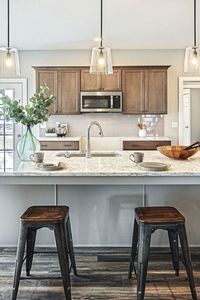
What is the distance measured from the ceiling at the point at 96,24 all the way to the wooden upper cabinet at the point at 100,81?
528 millimetres

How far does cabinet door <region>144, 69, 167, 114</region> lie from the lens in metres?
6.61

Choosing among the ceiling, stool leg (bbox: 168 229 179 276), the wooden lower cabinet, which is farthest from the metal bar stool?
the wooden lower cabinet

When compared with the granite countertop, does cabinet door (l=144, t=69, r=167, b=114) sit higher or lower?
higher

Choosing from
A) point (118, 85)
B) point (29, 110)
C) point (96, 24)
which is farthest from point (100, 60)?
point (118, 85)

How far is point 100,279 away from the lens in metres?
2.83

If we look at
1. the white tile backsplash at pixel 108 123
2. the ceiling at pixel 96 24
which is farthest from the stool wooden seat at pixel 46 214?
the white tile backsplash at pixel 108 123

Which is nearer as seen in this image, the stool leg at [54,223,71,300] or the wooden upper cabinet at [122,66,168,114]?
the stool leg at [54,223,71,300]

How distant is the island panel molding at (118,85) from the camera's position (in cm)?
662

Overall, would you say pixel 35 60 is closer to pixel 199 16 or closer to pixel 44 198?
pixel 199 16

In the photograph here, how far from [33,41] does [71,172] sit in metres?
4.17

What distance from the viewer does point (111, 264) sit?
10.2ft

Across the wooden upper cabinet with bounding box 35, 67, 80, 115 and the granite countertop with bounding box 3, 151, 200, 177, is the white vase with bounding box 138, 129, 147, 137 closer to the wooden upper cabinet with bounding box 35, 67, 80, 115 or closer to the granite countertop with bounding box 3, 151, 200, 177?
the wooden upper cabinet with bounding box 35, 67, 80, 115

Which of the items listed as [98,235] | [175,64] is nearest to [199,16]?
[175,64]

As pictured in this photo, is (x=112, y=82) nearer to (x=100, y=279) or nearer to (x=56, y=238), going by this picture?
(x=100, y=279)
